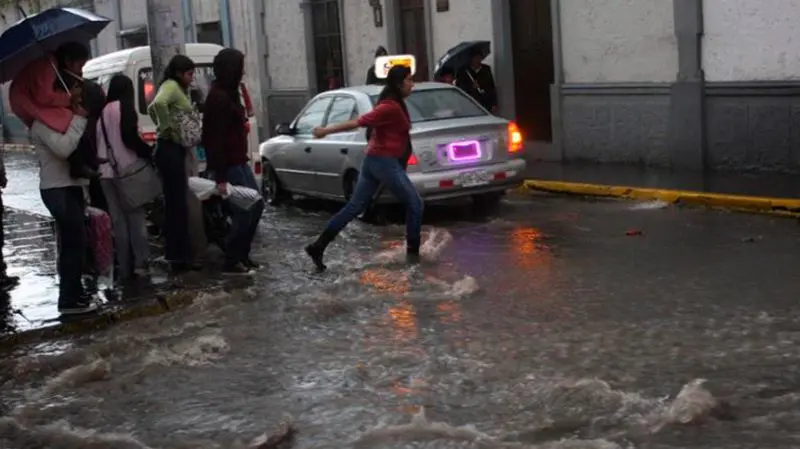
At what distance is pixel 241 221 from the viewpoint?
9359mm

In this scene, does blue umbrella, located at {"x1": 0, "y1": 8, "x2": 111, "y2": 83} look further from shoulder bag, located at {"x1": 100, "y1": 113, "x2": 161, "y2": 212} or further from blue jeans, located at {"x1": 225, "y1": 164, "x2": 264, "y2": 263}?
blue jeans, located at {"x1": 225, "y1": 164, "x2": 264, "y2": 263}

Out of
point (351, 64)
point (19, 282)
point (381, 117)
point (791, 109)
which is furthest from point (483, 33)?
point (19, 282)

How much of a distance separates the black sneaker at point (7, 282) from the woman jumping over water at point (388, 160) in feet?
8.10

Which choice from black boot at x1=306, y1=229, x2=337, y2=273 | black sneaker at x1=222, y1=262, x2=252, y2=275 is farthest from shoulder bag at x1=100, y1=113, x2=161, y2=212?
black boot at x1=306, y1=229, x2=337, y2=273

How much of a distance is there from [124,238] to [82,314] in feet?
5.16

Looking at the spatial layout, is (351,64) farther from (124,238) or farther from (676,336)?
(676,336)

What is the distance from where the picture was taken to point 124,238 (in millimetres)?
9484

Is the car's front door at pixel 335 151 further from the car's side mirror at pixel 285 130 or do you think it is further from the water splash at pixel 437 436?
the water splash at pixel 437 436

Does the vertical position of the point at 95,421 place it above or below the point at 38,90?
below

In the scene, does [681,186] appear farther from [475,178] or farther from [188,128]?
[188,128]

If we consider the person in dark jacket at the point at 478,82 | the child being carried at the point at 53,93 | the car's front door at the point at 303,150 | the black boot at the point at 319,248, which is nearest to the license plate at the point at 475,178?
the car's front door at the point at 303,150

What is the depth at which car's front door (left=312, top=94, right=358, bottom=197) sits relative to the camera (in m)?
12.8

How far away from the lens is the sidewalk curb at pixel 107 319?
→ 297 inches

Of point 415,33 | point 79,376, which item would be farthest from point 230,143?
point 415,33
